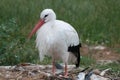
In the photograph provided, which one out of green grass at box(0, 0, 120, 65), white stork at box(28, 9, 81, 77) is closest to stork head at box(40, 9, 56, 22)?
white stork at box(28, 9, 81, 77)

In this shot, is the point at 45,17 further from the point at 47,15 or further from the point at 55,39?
the point at 55,39

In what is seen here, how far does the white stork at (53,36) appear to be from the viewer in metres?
8.08

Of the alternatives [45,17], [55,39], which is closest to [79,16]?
[45,17]

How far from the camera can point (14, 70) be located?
28.6 ft

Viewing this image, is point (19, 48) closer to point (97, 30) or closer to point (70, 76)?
point (70, 76)

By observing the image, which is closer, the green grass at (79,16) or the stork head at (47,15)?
the stork head at (47,15)

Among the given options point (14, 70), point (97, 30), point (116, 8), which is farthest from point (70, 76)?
point (116, 8)

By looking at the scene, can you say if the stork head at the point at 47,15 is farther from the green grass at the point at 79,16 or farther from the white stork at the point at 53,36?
the green grass at the point at 79,16

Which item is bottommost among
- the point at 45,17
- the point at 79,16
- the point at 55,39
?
the point at 55,39

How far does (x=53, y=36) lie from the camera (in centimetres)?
805

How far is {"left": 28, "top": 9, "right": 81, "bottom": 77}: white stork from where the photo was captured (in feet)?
26.5

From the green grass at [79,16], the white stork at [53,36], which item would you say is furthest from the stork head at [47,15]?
the green grass at [79,16]

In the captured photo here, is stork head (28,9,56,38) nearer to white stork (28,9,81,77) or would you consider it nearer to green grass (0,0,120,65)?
white stork (28,9,81,77)

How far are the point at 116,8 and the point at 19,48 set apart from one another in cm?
480
